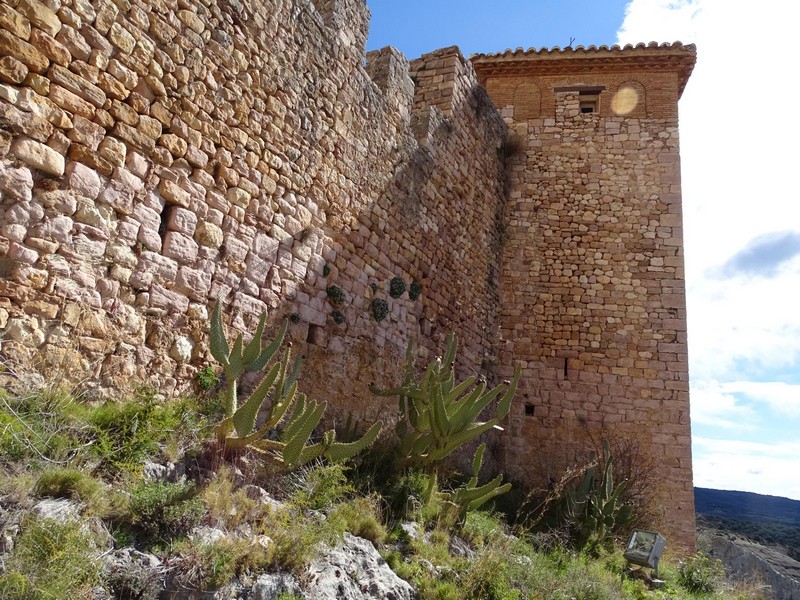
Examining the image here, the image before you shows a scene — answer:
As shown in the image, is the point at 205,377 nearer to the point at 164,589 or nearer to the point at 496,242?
the point at 164,589

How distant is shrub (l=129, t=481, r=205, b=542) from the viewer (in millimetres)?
3275

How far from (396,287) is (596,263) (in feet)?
14.8

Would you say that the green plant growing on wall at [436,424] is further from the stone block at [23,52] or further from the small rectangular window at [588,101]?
the small rectangular window at [588,101]

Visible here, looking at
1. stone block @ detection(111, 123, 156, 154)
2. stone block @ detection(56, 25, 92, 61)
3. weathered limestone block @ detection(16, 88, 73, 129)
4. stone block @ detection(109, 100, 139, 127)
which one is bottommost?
weathered limestone block @ detection(16, 88, 73, 129)

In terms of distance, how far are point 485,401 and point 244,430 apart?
241 cm

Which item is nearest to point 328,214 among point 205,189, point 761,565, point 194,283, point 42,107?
point 205,189

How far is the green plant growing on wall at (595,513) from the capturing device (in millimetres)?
7195

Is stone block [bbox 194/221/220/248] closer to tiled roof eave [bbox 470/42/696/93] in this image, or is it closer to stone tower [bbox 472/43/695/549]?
stone tower [bbox 472/43/695/549]

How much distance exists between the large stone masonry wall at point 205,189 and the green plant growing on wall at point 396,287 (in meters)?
0.19

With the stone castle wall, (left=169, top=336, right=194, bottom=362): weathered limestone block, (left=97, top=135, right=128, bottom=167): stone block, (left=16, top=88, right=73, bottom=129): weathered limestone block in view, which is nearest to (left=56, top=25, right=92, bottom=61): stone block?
the stone castle wall

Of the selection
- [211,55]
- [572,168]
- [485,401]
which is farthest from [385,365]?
[572,168]

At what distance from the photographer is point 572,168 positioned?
1120 cm

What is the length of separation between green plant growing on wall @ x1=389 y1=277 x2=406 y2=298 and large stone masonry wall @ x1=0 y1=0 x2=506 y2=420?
7.4 inches

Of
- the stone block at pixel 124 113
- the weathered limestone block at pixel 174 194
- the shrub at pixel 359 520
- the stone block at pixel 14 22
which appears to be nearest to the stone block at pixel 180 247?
the weathered limestone block at pixel 174 194
